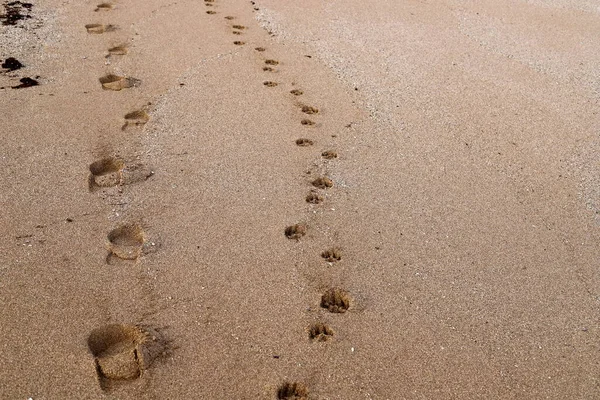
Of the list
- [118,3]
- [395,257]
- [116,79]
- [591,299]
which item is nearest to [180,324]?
[395,257]

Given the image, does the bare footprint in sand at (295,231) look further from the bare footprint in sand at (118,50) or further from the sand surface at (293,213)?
the bare footprint in sand at (118,50)

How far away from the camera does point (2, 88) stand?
18.6ft

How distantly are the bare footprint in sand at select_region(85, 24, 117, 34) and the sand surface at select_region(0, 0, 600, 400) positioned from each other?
0.02 metres

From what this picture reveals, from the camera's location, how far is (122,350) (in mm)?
3240

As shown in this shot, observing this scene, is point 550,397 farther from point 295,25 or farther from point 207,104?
point 295,25

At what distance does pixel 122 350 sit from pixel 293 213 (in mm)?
1595

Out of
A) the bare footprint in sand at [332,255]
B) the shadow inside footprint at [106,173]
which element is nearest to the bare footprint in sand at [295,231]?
the bare footprint in sand at [332,255]

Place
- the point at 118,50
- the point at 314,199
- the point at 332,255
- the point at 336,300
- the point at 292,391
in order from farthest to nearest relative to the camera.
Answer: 1. the point at 118,50
2. the point at 314,199
3. the point at 332,255
4. the point at 336,300
5. the point at 292,391

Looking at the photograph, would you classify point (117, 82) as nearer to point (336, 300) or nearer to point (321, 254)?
point (321, 254)

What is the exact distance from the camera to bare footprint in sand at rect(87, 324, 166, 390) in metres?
3.12

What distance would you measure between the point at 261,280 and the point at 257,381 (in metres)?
0.75

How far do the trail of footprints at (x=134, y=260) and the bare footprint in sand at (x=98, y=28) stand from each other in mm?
1297

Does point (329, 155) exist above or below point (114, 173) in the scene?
above

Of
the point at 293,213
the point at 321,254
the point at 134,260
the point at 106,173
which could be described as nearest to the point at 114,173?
the point at 106,173
